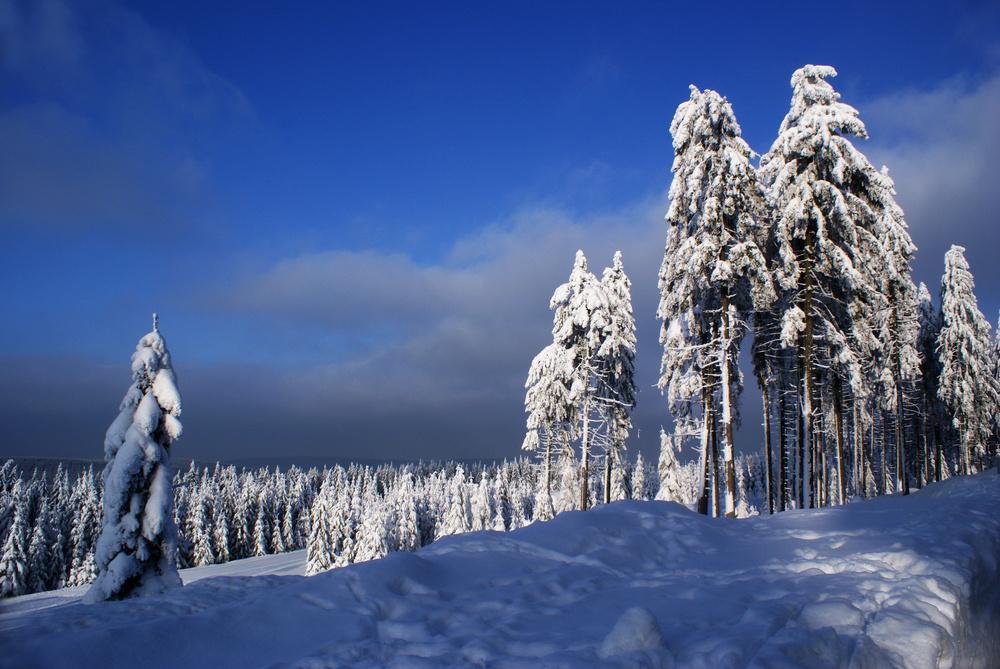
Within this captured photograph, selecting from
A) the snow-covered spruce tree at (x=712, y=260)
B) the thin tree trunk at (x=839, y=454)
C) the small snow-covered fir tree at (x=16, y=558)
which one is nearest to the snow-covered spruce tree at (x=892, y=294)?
the thin tree trunk at (x=839, y=454)

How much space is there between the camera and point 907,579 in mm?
6184

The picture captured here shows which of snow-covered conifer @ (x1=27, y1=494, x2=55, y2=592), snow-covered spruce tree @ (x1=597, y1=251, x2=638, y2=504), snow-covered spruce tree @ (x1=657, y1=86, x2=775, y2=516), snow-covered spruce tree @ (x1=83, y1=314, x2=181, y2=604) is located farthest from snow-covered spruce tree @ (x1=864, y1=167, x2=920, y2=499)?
snow-covered conifer @ (x1=27, y1=494, x2=55, y2=592)

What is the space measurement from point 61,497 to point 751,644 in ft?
287

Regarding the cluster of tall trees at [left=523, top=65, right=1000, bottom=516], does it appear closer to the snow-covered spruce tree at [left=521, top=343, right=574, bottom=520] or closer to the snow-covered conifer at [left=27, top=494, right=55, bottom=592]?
the snow-covered spruce tree at [left=521, top=343, right=574, bottom=520]

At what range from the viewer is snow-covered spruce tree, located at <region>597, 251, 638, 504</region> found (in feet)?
80.8

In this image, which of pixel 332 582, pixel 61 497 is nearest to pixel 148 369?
pixel 332 582

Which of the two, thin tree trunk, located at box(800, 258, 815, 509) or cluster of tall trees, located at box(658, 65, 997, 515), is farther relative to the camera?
thin tree trunk, located at box(800, 258, 815, 509)

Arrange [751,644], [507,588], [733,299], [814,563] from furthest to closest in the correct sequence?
[733,299]
[814,563]
[507,588]
[751,644]

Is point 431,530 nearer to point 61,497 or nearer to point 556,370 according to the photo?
point 61,497

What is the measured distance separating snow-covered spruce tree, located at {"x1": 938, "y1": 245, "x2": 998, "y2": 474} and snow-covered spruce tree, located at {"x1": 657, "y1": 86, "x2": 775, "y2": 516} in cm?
2724

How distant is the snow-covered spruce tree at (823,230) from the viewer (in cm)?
1984

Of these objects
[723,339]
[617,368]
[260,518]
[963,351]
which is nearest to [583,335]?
[617,368]

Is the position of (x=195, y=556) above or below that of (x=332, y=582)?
below

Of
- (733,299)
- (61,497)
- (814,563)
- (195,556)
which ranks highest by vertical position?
(733,299)
